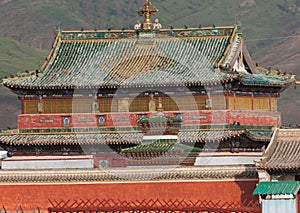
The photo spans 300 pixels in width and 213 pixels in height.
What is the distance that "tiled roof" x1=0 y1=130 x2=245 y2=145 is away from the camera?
63500 mm

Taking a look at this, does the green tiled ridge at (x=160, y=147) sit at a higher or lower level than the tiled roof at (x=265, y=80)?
lower

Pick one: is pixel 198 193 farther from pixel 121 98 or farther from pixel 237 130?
pixel 121 98

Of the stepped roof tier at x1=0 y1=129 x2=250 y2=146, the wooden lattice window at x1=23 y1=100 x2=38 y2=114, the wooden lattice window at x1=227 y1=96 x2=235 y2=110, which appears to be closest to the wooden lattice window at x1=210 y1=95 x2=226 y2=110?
the wooden lattice window at x1=227 y1=96 x2=235 y2=110

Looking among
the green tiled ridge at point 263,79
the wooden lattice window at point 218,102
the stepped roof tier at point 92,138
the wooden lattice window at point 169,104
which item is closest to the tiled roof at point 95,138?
the stepped roof tier at point 92,138

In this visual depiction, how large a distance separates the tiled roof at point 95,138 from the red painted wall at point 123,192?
3371 millimetres

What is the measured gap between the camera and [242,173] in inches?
2361

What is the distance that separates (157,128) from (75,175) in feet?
14.7

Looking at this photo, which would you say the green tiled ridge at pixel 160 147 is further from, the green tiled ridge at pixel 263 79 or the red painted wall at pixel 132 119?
the green tiled ridge at pixel 263 79

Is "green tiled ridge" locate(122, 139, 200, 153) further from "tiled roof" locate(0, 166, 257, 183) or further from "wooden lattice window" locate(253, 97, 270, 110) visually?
"wooden lattice window" locate(253, 97, 270, 110)

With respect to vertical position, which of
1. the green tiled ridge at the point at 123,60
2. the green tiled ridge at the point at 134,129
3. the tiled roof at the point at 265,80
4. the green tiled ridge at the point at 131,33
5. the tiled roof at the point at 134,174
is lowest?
the tiled roof at the point at 134,174

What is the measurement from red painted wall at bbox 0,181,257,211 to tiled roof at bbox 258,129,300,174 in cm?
200

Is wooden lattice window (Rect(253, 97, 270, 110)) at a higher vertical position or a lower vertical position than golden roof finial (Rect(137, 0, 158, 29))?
lower

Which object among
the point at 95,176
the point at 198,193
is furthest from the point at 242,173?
the point at 95,176

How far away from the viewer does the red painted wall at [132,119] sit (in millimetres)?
65000
